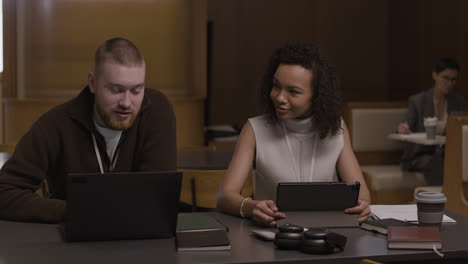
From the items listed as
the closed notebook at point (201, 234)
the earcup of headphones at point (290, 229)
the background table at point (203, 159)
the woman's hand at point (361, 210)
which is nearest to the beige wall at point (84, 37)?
the background table at point (203, 159)

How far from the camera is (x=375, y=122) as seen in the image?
7.57 m

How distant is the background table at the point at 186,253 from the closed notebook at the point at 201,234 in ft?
0.07

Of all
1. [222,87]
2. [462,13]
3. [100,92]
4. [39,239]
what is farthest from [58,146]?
[222,87]

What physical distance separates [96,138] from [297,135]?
0.84 m

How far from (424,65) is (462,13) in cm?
104

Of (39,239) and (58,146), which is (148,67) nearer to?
(58,146)

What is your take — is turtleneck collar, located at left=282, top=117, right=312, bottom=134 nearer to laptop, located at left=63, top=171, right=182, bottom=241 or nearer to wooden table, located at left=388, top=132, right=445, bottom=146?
laptop, located at left=63, top=171, right=182, bottom=241

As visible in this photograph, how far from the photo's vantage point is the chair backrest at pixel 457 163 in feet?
17.6

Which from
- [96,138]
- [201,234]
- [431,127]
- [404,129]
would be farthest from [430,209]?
[404,129]

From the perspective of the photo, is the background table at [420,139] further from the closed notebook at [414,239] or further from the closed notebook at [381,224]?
the closed notebook at [414,239]

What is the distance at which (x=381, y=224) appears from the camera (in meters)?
2.69

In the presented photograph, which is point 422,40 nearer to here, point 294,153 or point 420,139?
point 420,139

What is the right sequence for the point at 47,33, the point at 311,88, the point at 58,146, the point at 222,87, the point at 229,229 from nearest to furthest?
the point at 229,229 → the point at 58,146 → the point at 311,88 → the point at 47,33 → the point at 222,87

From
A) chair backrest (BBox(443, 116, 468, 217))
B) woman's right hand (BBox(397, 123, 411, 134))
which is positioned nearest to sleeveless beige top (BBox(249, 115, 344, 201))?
chair backrest (BBox(443, 116, 468, 217))
